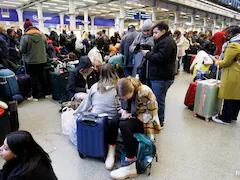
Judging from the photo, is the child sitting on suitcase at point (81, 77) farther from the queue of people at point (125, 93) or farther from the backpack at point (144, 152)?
the backpack at point (144, 152)

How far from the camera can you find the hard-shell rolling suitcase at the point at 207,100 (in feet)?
9.58

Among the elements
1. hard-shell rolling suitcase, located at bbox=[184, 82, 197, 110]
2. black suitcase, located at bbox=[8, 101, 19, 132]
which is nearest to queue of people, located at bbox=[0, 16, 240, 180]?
hard-shell rolling suitcase, located at bbox=[184, 82, 197, 110]

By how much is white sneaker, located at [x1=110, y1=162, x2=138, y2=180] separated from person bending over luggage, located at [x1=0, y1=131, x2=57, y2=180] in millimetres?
868

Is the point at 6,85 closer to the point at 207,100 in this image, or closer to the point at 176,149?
the point at 176,149

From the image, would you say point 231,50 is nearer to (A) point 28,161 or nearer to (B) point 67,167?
(B) point 67,167

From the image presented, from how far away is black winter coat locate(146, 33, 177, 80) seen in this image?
2.32 metres

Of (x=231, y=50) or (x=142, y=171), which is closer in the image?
(x=142, y=171)

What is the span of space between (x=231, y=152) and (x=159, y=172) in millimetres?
980

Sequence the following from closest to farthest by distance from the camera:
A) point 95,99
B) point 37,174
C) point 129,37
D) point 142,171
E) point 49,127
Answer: point 37,174
point 142,171
point 95,99
point 49,127
point 129,37

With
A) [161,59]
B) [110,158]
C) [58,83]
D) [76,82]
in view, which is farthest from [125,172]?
[58,83]

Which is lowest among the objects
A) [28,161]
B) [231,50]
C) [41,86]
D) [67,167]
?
[67,167]

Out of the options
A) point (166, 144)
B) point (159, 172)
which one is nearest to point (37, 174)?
point (159, 172)

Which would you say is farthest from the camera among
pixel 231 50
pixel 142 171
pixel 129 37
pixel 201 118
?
pixel 129 37

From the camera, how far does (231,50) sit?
8.38 ft
